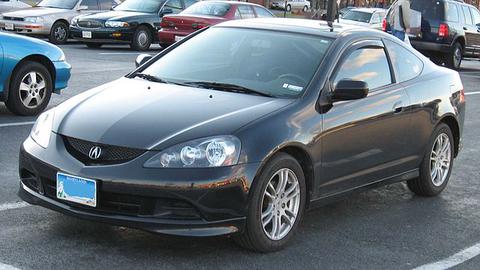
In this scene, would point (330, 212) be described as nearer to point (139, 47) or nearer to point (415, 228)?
point (415, 228)

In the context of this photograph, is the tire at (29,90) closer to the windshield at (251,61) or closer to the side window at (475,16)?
the windshield at (251,61)

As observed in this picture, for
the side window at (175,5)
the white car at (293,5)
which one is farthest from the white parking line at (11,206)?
the white car at (293,5)

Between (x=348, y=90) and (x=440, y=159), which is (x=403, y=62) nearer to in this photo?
(x=440, y=159)

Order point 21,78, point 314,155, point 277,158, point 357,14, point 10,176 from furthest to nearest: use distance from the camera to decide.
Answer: point 357,14 → point 21,78 → point 10,176 → point 314,155 → point 277,158

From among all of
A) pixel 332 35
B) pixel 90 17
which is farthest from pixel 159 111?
pixel 90 17

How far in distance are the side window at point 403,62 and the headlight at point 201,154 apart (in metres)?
2.14

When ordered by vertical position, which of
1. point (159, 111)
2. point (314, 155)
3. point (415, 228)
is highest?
point (159, 111)

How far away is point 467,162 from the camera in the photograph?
8.08 meters

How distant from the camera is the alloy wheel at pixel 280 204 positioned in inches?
184

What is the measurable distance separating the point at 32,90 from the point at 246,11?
38.4 feet

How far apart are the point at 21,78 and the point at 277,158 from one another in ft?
16.5

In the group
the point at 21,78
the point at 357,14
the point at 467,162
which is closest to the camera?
the point at 467,162

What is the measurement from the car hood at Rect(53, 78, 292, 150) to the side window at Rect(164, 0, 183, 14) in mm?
16254

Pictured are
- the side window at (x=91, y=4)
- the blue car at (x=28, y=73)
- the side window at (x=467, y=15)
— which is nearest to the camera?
the blue car at (x=28, y=73)
